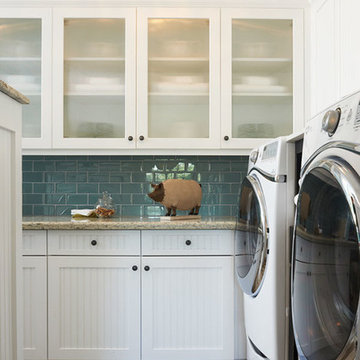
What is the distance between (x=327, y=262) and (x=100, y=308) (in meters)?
1.66

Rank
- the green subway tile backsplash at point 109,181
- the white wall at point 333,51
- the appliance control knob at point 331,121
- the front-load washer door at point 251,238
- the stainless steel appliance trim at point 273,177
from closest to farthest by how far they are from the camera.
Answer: the appliance control knob at point 331,121
the stainless steel appliance trim at point 273,177
the front-load washer door at point 251,238
the white wall at point 333,51
the green subway tile backsplash at point 109,181

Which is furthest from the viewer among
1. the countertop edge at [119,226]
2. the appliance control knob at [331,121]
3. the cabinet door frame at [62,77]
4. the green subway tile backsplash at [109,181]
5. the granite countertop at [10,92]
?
the green subway tile backsplash at [109,181]

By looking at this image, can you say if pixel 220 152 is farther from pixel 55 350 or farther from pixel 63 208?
pixel 55 350

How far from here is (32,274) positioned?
8.23ft

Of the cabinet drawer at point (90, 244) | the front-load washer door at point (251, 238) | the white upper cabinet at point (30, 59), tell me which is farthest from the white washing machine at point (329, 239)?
the white upper cabinet at point (30, 59)

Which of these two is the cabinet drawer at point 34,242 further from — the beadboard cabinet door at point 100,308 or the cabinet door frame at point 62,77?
the cabinet door frame at point 62,77

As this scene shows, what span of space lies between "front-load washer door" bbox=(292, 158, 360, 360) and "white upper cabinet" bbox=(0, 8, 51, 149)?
2012mm

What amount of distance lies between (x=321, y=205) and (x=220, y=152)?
1.75 m

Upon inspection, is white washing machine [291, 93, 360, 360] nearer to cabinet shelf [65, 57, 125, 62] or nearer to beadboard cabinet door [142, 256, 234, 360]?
beadboard cabinet door [142, 256, 234, 360]

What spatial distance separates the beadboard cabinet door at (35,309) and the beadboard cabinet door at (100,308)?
0.27 ft

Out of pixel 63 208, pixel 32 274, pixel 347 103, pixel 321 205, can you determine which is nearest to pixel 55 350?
pixel 32 274

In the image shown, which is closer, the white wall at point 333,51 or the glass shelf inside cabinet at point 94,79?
the white wall at point 333,51

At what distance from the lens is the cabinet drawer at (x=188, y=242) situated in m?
2.52

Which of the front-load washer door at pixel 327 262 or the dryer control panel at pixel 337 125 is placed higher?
the dryer control panel at pixel 337 125
